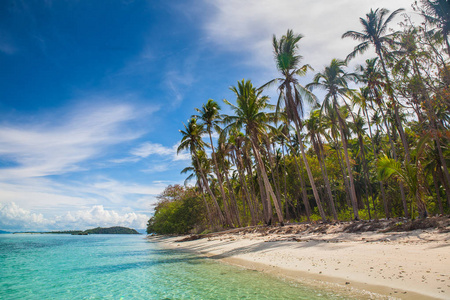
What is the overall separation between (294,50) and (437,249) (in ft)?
52.1

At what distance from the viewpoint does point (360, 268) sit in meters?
6.37

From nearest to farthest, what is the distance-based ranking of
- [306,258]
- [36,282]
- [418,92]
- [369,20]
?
[306,258], [36,282], [418,92], [369,20]

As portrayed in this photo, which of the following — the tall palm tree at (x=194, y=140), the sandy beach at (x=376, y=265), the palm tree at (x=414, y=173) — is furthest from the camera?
the tall palm tree at (x=194, y=140)

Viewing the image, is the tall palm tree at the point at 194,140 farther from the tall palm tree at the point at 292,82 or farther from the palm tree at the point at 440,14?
the palm tree at the point at 440,14

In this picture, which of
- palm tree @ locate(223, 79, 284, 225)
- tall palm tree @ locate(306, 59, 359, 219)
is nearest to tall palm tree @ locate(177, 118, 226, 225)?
palm tree @ locate(223, 79, 284, 225)

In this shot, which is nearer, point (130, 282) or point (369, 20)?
point (130, 282)

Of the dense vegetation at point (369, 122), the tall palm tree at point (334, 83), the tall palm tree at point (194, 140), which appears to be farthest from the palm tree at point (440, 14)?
the tall palm tree at point (194, 140)

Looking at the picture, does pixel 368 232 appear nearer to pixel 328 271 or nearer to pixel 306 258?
pixel 306 258

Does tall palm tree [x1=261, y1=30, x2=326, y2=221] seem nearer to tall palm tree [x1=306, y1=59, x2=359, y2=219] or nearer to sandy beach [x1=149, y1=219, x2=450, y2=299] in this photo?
tall palm tree [x1=306, y1=59, x2=359, y2=219]

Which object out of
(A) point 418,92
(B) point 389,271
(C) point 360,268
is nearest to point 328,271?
(C) point 360,268

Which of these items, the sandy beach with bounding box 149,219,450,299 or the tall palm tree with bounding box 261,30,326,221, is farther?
the tall palm tree with bounding box 261,30,326,221

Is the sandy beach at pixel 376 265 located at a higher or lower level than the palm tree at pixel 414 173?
lower

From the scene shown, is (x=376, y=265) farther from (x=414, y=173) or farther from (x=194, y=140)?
(x=194, y=140)

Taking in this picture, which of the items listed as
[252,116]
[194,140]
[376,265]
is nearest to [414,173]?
[376,265]
